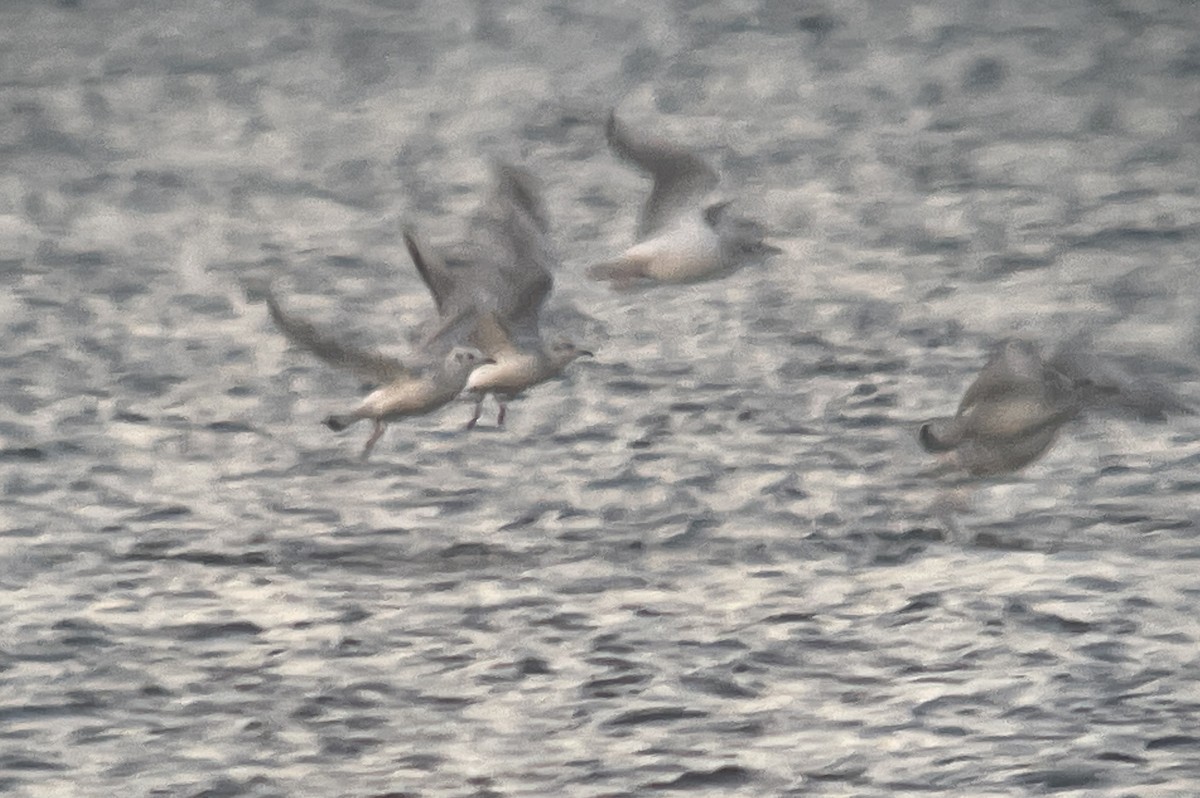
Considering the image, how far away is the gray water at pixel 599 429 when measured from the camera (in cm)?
91

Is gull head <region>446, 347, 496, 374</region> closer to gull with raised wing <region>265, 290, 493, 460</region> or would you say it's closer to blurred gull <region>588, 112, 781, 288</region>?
gull with raised wing <region>265, 290, 493, 460</region>

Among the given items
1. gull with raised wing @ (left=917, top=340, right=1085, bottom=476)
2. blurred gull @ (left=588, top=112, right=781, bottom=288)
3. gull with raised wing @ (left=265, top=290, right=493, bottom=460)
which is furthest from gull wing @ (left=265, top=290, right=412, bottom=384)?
gull with raised wing @ (left=917, top=340, right=1085, bottom=476)

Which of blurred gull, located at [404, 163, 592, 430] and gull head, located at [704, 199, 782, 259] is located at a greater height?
gull head, located at [704, 199, 782, 259]

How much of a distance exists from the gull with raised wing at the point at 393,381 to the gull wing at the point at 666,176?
15 centimetres

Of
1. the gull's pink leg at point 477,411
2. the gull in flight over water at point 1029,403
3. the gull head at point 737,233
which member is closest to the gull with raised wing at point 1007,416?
the gull in flight over water at point 1029,403

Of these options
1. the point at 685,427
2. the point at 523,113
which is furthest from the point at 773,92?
the point at 685,427

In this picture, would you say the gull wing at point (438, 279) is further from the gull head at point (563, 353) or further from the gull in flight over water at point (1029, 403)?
the gull in flight over water at point (1029, 403)

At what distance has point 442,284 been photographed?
3.66 ft

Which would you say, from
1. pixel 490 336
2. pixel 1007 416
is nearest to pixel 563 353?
pixel 490 336

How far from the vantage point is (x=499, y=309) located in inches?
42.6

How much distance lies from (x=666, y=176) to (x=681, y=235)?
1.7 inches

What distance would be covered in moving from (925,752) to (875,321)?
34 centimetres

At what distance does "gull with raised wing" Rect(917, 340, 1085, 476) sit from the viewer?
107 cm

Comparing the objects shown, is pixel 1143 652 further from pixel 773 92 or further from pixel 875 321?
pixel 773 92
